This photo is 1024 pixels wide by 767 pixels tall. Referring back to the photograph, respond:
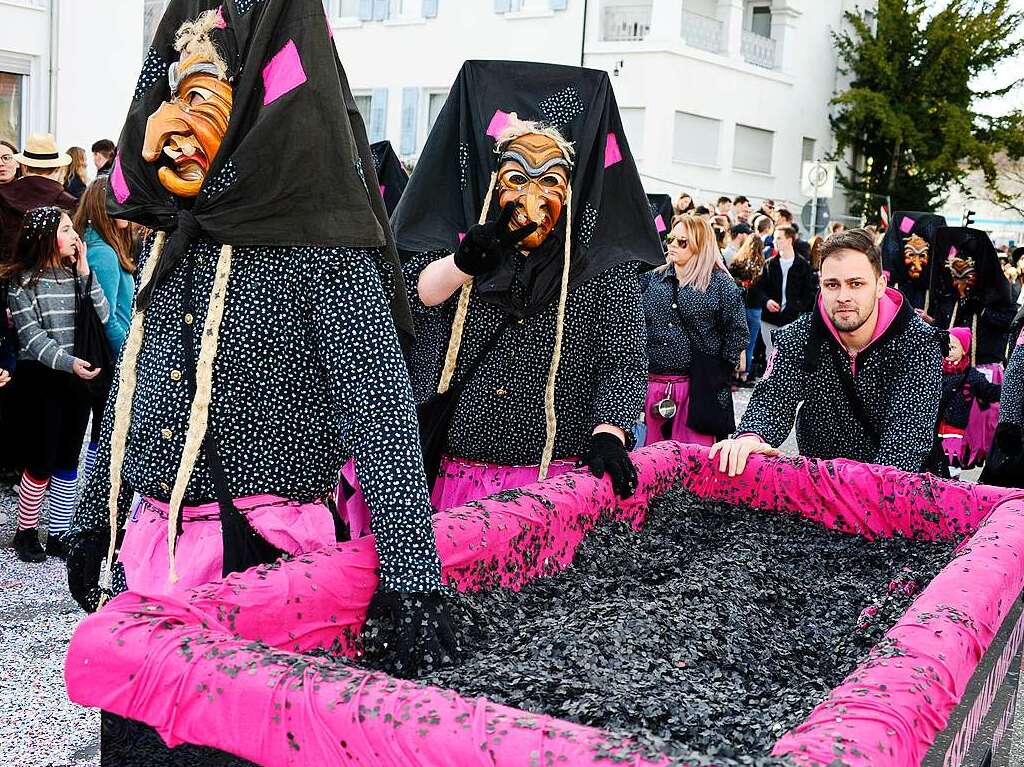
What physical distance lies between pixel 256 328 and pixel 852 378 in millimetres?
2361

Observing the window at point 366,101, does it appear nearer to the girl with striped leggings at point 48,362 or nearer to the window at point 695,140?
the window at point 695,140

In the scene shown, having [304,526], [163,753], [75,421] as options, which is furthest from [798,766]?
[75,421]

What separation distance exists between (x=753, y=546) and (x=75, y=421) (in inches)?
139

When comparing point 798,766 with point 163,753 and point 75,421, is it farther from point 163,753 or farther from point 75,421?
point 75,421

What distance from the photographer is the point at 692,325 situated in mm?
6582

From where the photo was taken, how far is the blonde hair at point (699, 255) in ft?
21.9

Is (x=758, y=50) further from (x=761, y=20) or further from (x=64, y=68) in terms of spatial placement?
(x=64, y=68)

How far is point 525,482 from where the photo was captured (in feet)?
11.1

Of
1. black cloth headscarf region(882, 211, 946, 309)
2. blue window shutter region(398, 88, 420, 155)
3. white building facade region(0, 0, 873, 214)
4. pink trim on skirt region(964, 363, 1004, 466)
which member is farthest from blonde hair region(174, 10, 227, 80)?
blue window shutter region(398, 88, 420, 155)

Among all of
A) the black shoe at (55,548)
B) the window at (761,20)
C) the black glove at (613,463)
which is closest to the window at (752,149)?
the window at (761,20)

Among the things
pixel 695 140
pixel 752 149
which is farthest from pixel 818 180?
pixel 752 149

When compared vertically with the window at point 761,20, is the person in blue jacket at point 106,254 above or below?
below

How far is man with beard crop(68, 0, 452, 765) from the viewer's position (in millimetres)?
2041

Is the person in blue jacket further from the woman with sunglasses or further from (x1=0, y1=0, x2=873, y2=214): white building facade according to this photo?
(x1=0, y1=0, x2=873, y2=214): white building facade
